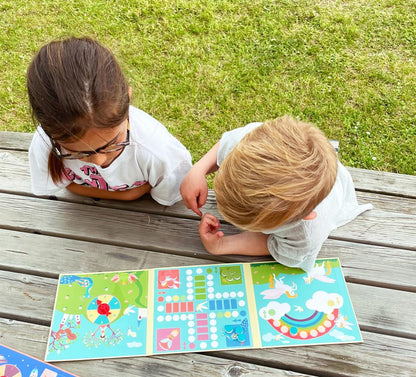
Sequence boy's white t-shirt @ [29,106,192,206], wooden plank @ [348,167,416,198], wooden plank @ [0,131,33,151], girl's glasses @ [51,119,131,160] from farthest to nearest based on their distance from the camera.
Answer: wooden plank @ [0,131,33,151] < wooden plank @ [348,167,416,198] < boy's white t-shirt @ [29,106,192,206] < girl's glasses @ [51,119,131,160]

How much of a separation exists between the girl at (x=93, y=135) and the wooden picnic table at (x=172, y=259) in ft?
0.34

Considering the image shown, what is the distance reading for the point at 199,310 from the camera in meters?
1.33

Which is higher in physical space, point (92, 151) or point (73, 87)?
point (73, 87)

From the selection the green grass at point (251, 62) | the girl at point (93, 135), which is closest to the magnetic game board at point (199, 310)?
A: the girl at point (93, 135)

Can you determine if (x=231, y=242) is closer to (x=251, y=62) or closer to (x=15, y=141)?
(x=15, y=141)

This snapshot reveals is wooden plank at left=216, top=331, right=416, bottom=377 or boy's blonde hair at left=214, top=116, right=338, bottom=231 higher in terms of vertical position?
boy's blonde hair at left=214, top=116, right=338, bottom=231

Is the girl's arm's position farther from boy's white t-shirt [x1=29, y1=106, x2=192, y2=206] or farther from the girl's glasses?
the girl's glasses

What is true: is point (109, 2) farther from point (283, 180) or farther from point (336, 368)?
point (336, 368)

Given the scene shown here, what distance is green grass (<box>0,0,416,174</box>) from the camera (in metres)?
2.36

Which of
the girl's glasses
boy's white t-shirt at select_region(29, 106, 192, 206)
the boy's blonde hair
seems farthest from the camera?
boy's white t-shirt at select_region(29, 106, 192, 206)

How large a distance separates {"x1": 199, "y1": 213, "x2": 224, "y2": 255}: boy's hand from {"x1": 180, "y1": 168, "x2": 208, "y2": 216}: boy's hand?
90 mm

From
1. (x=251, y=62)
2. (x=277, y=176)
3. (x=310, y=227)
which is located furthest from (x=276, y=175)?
(x=251, y=62)

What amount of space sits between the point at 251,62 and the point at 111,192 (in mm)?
1489

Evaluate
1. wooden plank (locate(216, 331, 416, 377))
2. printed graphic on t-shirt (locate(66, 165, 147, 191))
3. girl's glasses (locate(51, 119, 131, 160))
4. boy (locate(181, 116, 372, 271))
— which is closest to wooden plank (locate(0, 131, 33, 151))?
printed graphic on t-shirt (locate(66, 165, 147, 191))
